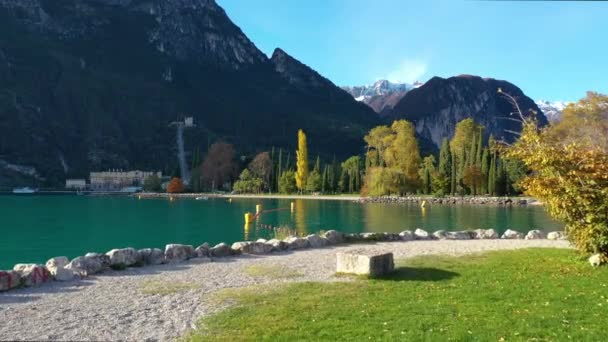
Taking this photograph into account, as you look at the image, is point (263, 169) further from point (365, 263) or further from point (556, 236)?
point (365, 263)

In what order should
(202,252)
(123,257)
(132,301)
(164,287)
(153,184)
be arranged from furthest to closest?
1. (153,184)
2. (202,252)
3. (123,257)
4. (164,287)
5. (132,301)

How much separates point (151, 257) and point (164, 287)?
377 centimetres

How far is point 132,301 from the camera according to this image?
10.8 metres

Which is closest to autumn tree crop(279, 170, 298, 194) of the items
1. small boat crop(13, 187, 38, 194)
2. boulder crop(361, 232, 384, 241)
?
small boat crop(13, 187, 38, 194)

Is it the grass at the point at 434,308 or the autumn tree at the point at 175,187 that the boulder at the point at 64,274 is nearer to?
the grass at the point at 434,308

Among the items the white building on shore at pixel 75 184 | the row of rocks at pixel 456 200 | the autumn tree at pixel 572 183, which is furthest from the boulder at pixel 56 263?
the white building on shore at pixel 75 184

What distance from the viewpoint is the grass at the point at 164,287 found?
11646 millimetres

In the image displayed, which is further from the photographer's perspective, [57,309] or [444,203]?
[444,203]

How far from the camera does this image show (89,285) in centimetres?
1260

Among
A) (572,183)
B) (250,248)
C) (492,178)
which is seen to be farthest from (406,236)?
(492,178)

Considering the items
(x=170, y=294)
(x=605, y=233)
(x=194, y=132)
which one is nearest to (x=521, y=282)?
(x=605, y=233)

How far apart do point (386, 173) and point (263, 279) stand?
2394 inches

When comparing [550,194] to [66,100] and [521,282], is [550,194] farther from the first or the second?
[66,100]

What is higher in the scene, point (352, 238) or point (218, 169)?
point (218, 169)
